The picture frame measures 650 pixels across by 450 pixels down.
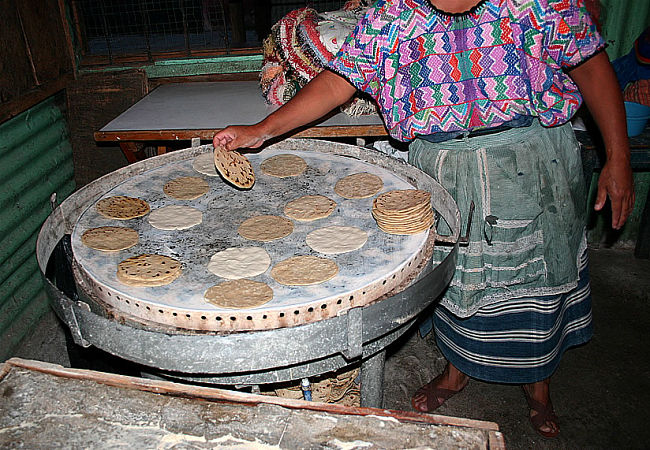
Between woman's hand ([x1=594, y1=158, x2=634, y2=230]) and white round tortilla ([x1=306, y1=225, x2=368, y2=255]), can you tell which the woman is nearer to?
woman's hand ([x1=594, y1=158, x2=634, y2=230])

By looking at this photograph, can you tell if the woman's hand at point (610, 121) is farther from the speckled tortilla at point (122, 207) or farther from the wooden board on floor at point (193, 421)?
the speckled tortilla at point (122, 207)

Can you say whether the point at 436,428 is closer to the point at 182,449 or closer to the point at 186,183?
the point at 182,449

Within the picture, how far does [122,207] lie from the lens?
7.09 ft

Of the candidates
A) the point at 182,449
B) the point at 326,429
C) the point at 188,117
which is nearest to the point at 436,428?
the point at 326,429

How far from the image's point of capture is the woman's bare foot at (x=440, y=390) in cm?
298

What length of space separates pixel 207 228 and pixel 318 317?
0.71 m

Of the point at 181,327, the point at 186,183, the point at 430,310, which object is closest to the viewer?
the point at 181,327

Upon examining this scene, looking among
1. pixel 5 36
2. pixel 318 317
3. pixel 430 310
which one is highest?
pixel 5 36

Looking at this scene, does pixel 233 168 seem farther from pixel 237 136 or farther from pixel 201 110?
pixel 201 110

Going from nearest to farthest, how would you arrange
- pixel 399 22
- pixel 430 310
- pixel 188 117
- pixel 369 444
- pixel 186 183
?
pixel 369 444
pixel 399 22
pixel 186 183
pixel 430 310
pixel 188 117

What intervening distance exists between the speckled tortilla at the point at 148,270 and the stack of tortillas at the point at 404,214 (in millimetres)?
772

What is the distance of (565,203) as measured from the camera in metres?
2.23

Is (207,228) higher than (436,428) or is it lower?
higher

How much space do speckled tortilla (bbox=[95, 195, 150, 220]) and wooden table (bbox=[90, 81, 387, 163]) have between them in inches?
46.8
